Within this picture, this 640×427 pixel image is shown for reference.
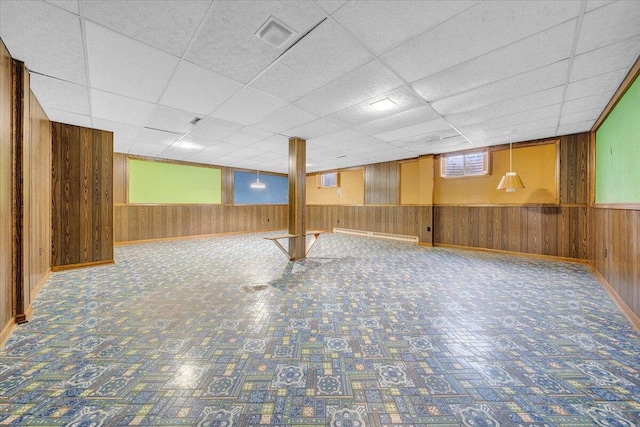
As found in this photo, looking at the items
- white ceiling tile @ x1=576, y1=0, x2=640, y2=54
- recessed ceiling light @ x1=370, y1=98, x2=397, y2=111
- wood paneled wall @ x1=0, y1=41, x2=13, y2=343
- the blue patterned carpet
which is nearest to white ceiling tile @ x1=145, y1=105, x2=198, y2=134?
wood paneled wall @ x1=0, y1=41, x2=13, y2=343

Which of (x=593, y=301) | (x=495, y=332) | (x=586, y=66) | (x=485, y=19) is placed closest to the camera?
(x=485, y=19)

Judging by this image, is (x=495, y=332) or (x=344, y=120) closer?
(x=495, y=332)

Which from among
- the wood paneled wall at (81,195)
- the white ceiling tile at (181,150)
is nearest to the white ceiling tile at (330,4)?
the wood paneled wall at (81,195)

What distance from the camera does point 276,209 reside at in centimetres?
1138

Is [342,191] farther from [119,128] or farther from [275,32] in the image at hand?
[275,32]

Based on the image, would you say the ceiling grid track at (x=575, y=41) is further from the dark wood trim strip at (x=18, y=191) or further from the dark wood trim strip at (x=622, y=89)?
the dark wood trim strip at (x=18, y=191)

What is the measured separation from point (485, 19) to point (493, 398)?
271 centimetres

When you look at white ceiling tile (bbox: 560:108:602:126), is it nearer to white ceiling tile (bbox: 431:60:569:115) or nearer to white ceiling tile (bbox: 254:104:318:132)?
white ceiling tile (bbox: 431:60:569:115)

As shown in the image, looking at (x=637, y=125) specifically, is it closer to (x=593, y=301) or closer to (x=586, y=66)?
(x=586, y=66)

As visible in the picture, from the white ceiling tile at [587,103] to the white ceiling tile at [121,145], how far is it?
835 cm

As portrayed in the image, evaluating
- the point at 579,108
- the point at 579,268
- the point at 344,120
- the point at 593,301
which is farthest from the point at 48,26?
the point at 579,268

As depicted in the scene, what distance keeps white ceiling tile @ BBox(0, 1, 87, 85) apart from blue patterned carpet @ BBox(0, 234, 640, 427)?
2625 millimetres

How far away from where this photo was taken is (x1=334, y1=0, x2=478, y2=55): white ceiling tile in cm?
182

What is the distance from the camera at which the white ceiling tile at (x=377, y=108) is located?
130 inches
